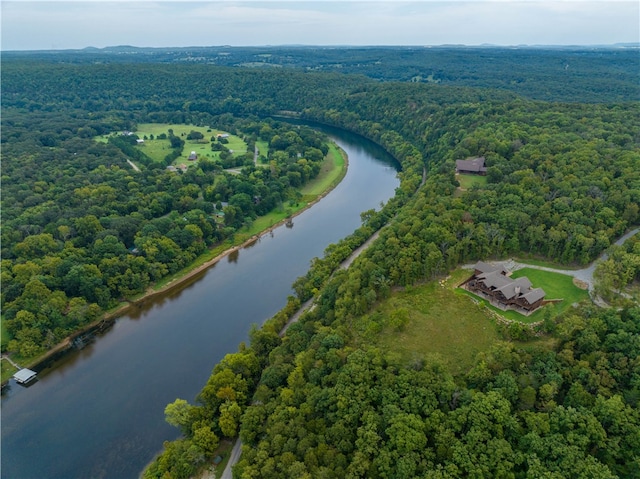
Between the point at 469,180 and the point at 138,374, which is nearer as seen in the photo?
the point at 138,374

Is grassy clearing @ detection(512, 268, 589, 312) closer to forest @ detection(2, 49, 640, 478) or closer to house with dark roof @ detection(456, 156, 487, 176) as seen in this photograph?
forest @ detection(2, 49, 640, 478)

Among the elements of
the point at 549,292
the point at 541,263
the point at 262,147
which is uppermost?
the point at 549,292

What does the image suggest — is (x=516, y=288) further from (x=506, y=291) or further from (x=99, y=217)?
(x=99, y=217)

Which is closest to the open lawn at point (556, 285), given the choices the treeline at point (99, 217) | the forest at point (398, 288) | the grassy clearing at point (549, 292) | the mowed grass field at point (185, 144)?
the grassy clearing at point (549, 292)

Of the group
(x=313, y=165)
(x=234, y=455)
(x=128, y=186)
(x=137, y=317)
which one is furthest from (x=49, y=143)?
(x=234, y=455)

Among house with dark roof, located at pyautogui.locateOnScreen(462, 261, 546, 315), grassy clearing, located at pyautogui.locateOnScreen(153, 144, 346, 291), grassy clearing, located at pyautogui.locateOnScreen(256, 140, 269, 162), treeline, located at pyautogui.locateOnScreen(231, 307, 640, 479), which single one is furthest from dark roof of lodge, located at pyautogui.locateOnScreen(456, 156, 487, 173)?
grassy clearing, located at pyautogui.locateOnScreen(256, 140, 269, 162)

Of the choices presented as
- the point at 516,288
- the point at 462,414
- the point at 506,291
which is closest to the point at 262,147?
the point at 506,291

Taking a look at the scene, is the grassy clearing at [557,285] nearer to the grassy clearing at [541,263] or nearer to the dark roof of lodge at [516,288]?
the grassy clearing at [541,263]
